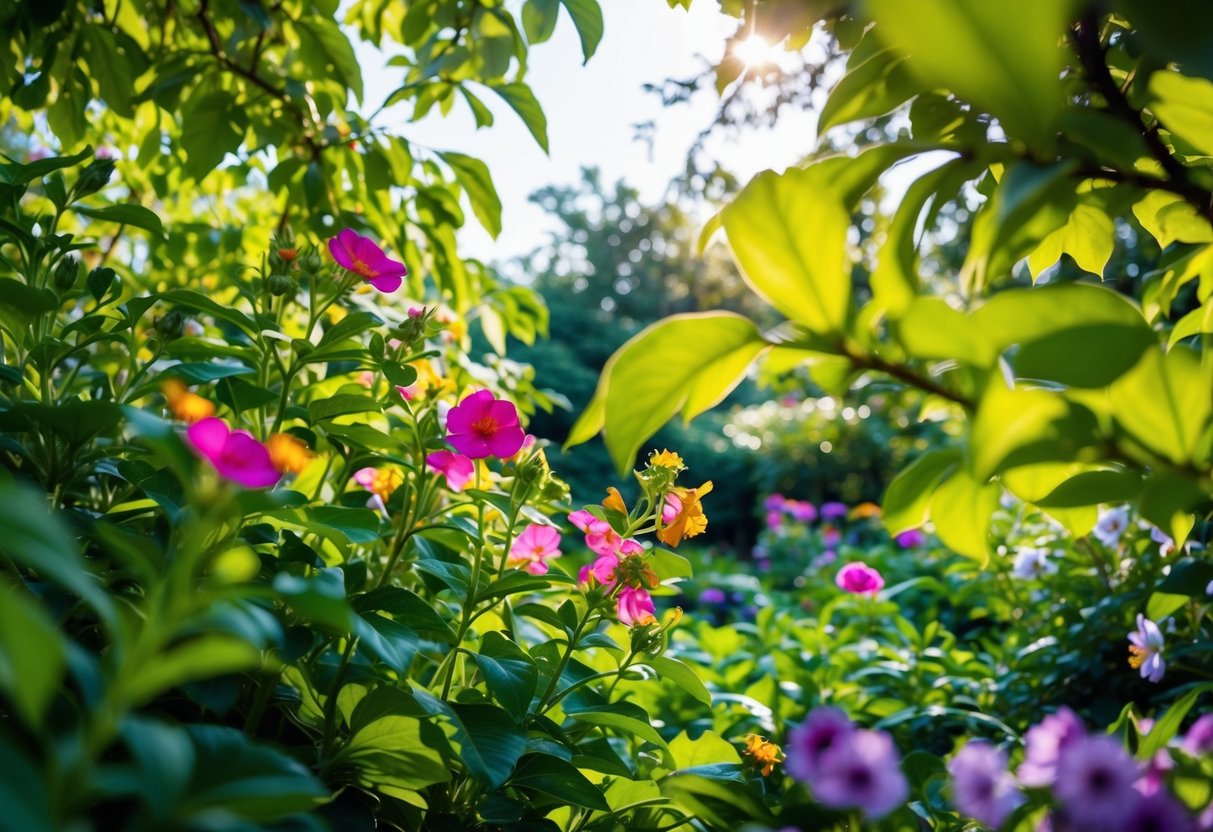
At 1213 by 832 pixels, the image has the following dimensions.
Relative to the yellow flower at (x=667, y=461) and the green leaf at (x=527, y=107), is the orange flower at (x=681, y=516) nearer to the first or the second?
the yellow flower at (x=667, y=461)

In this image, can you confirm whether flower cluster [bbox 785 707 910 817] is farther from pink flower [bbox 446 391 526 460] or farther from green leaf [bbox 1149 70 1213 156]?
pink flower [bbox 446 391 526 460]

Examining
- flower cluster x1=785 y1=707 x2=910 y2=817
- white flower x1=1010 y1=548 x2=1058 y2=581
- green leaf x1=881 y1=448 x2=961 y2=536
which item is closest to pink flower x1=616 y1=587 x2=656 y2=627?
green leaf x1=881 y1=448 x2=961 y2=536

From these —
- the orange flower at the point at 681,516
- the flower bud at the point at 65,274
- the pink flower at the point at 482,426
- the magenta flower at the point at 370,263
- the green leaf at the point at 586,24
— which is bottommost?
the orange flower at the point at 681,516

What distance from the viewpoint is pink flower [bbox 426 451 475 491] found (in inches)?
40.6

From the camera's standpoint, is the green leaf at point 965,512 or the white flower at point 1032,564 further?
the white flower at point 1032,564

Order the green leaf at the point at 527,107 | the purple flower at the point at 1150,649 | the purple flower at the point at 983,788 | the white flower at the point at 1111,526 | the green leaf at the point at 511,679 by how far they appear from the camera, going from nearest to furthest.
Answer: the purple flower at the point at 983,788 → the green leaf at the point at 511,679 → the purple flower at the point at 1150,649 → the green leaf at the point at 527,107 → the white flower at the point at 1111,526

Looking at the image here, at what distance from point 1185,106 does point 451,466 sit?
2.60 ft

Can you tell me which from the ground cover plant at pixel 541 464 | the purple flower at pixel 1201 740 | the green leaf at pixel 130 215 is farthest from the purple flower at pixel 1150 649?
the green leaf at pixel 130 215

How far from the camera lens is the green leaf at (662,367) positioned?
492 mm

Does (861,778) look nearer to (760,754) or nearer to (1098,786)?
(1098,786)

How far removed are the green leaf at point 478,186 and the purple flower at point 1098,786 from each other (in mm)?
1256

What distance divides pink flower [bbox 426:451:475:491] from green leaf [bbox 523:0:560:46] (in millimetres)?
632

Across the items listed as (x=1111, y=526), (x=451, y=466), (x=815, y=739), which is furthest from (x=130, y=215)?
(x=1111, y=526)

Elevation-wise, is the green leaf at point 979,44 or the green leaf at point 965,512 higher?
the green leaf at point 979,44
